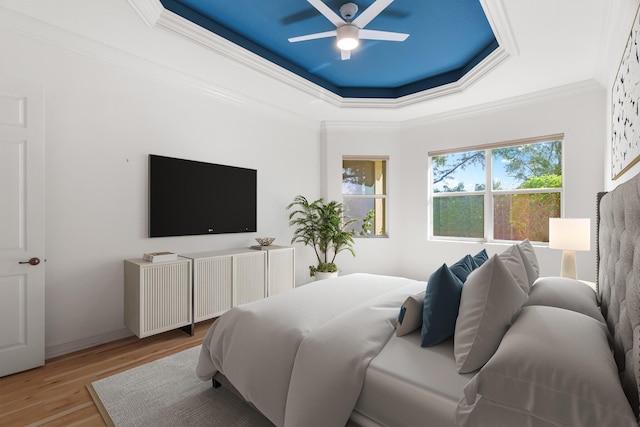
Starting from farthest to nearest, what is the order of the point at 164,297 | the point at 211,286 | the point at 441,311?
the point at 211,286 < the point at 164,297 < the point at 441,311

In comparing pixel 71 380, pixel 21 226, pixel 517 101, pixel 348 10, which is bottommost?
pixel 71 380

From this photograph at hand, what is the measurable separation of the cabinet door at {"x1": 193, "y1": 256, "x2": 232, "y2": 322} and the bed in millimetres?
1155

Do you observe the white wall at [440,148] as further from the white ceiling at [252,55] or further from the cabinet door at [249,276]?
the cabinet door at [249,276]

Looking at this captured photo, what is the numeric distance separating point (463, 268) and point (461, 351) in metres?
0.65

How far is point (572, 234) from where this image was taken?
9.18 ft

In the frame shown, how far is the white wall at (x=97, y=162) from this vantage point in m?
2.58

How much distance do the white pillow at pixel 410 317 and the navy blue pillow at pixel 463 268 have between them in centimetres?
30

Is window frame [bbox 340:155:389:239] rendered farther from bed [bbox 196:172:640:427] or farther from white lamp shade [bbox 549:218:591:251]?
bed [bbox 196:172:640:427]

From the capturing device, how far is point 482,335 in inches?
49.5

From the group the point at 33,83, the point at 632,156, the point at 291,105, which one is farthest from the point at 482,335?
the point at 291,105

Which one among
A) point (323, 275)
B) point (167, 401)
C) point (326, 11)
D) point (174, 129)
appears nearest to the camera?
point (167, 401)

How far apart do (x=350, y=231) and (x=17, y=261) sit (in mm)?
3836

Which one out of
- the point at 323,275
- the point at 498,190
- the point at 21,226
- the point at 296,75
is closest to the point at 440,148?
the point at 498,190

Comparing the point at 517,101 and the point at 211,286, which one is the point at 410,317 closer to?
the point at 211,286
